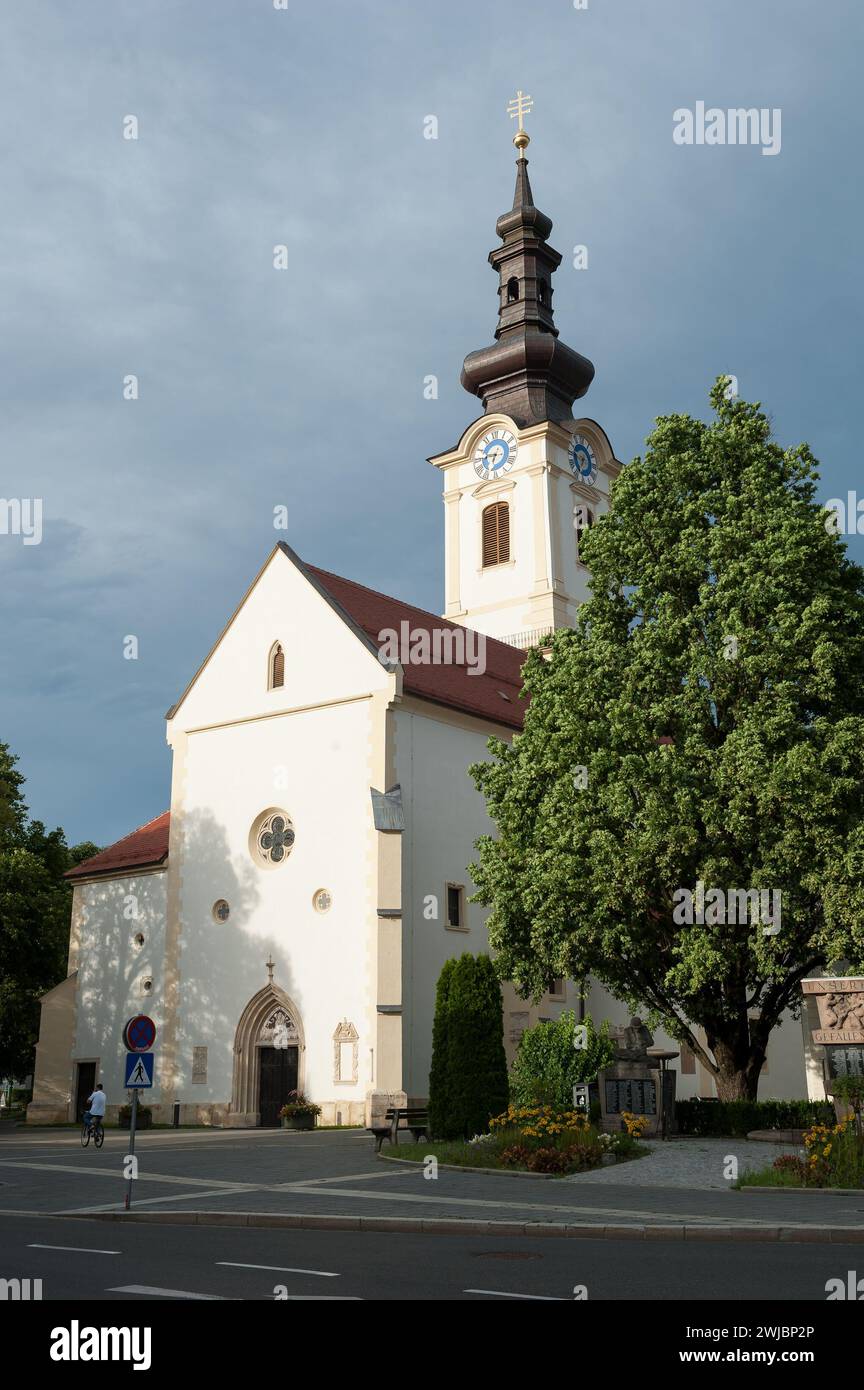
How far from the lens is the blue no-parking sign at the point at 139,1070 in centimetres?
1612

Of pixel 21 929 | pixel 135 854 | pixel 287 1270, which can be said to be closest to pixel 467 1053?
pixel 287 1270

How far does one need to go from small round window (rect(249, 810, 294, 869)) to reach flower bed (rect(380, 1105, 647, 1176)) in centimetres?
1375

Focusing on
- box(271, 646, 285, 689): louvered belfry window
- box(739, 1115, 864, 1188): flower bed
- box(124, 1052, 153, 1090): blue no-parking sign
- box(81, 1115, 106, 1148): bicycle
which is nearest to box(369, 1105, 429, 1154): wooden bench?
box(81, 1115, 106, 1148): bicycle

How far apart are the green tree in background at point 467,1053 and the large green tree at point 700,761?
1015mm

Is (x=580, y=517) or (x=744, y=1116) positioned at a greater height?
(x=580, y=517)

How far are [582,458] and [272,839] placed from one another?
79.6ft

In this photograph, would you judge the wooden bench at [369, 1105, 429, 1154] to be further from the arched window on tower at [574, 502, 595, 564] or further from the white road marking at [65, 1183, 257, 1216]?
the arched window on tower at [574, 502, 595, 564]

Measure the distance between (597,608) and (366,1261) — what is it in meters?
17.5

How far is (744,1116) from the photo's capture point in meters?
23.1

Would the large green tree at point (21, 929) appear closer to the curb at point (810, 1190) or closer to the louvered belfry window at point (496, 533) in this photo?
the louvered belfry window at point (496, 533)

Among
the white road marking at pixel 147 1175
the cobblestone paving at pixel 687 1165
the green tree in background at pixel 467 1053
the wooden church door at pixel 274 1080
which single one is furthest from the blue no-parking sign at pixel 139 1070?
the wooden church door at pixel 274 1080

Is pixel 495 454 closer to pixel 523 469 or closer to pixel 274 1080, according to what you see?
pixel 523 469

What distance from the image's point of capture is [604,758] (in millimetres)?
24281
